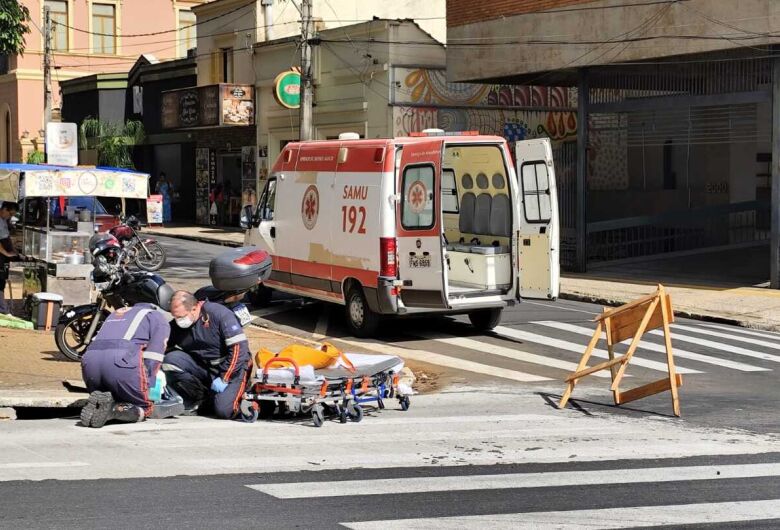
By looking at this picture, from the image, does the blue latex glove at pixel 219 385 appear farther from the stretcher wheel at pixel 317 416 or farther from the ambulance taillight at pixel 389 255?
the ambulance taillight at pixel 389 255

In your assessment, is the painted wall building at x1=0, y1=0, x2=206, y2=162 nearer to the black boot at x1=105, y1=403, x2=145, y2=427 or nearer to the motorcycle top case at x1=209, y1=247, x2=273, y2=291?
the motorcycle top case at x1=209, y1=247, x2=273, y2=291

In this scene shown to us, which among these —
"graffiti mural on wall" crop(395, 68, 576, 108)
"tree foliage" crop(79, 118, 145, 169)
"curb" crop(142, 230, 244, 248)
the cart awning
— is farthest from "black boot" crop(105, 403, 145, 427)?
"tree foliage" crop(79, 118, 145, 169)

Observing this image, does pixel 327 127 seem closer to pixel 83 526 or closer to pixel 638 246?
pixel 638 246

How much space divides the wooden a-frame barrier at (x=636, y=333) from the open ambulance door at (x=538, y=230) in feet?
16.5

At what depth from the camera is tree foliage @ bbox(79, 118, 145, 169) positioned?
50.6 meters

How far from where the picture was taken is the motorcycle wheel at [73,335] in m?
14.1

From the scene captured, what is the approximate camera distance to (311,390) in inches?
397

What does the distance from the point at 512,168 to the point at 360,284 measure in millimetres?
2694

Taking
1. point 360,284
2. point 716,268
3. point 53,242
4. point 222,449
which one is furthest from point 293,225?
point 716,268

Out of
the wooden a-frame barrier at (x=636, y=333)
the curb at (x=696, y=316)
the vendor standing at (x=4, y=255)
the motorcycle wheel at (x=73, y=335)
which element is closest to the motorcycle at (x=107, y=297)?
the motorcycle wheel at (x=73, y=335)

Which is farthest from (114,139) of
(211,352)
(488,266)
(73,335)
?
(211,352)

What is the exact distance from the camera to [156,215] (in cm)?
4328

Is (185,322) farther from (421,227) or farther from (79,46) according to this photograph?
(79,46)

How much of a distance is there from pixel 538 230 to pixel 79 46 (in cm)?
5179
